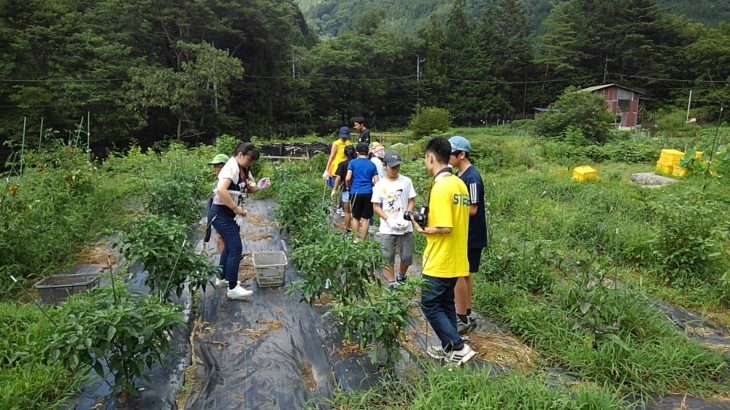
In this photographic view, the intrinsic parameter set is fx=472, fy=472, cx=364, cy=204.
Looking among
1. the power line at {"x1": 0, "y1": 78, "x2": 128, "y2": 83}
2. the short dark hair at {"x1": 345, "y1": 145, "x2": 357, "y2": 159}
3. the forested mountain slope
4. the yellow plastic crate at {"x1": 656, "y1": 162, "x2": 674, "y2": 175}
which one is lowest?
the yellow plastic crate at {"x1": 656, "y1": 162, "x2": 674, "y2": 175}

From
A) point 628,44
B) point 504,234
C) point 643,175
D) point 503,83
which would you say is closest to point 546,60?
point 503,83

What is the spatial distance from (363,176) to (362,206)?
35 centimetres

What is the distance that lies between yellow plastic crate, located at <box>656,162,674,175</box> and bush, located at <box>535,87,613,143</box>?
4.82 metres

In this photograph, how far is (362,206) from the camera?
5.42 meters

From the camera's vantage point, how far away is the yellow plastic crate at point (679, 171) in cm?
1025

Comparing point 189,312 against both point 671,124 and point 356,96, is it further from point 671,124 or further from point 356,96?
point 356,96

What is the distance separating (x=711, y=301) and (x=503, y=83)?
3861 centimetres

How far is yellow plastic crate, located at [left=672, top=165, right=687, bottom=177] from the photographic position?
1025cm

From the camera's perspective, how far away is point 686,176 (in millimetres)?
9914

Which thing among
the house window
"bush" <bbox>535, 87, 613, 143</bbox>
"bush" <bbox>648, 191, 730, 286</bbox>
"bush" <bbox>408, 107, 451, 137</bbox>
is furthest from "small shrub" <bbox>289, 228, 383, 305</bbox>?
the house window

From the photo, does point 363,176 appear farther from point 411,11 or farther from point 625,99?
point 411,11

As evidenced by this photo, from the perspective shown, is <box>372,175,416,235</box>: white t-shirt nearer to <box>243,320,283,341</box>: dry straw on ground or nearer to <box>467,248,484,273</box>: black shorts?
<box>467,248,484,273</box>: black shorts

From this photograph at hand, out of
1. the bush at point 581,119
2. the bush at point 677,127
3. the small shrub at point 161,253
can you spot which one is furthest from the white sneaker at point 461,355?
the bush at point 677,127

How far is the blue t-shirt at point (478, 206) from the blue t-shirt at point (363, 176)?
1.97m
